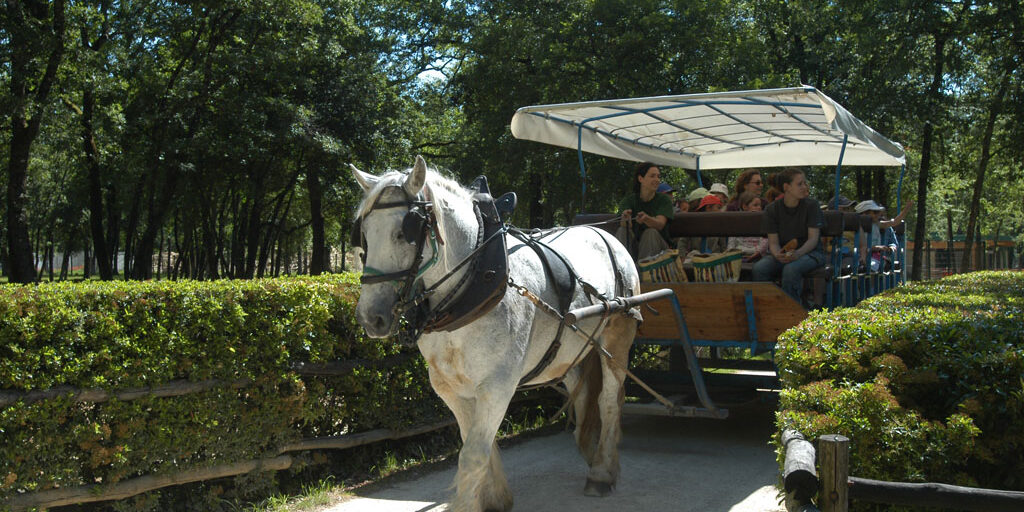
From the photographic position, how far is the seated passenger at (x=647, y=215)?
7.25 metres

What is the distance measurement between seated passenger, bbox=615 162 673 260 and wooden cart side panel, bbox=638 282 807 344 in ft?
1.80

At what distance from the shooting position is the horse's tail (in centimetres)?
585

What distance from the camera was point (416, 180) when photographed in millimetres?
3838

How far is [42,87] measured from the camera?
1499 cm

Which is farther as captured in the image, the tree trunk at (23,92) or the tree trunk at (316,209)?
the tree trunk at (316,209)

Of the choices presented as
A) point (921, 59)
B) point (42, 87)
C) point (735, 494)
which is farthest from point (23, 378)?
point (921, 59)

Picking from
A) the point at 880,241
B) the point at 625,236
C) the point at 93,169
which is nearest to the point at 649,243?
the point at 625,236

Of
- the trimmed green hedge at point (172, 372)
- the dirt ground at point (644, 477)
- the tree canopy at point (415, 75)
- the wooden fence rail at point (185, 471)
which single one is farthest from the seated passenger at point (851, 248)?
the tree canopy at point (415, 75)

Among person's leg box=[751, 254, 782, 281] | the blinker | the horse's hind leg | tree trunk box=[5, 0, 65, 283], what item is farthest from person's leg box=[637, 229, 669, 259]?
tree trunk box=[5, 0, 65, 283]

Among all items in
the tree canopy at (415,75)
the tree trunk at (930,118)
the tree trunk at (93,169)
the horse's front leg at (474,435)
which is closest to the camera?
the horse's front leg at (474,435)

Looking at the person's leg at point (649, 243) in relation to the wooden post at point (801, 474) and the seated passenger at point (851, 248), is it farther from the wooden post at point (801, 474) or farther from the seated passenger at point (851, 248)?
the wooden post at point (801, 474)

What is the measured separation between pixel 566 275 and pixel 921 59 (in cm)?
1662

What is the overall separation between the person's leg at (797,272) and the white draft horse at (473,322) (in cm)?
223

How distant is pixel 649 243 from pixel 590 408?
2.06 m
